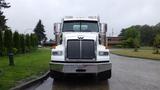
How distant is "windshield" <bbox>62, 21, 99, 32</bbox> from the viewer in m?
17.3

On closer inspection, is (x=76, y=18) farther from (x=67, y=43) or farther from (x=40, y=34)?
(x=40, y=34)

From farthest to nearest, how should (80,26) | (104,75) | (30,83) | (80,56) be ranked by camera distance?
(80,26) → (104,75) → (80,56) → (30,83)

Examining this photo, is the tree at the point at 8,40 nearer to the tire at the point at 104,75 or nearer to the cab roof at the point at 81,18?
the cab roof at the point at 81,18

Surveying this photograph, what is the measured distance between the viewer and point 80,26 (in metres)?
17.4

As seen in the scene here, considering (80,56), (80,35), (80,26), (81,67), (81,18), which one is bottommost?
(81,67)

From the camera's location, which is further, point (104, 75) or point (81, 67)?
point (104, 75)

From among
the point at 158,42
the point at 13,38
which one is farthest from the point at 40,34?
the point at 13,38

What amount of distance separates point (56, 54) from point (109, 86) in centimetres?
251

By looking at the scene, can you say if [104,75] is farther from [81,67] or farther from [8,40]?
A: [8,40]

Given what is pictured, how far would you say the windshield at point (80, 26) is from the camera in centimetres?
1727

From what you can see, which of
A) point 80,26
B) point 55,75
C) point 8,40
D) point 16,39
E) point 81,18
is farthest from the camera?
point 16,39

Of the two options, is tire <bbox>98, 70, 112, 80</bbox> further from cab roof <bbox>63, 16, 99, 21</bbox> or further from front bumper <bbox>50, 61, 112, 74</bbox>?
cab roof <bbox>63, 16, 99, 21</bbox>

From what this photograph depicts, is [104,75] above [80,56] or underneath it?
underneath

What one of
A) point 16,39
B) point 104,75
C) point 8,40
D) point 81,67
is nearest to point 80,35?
point 81,67
